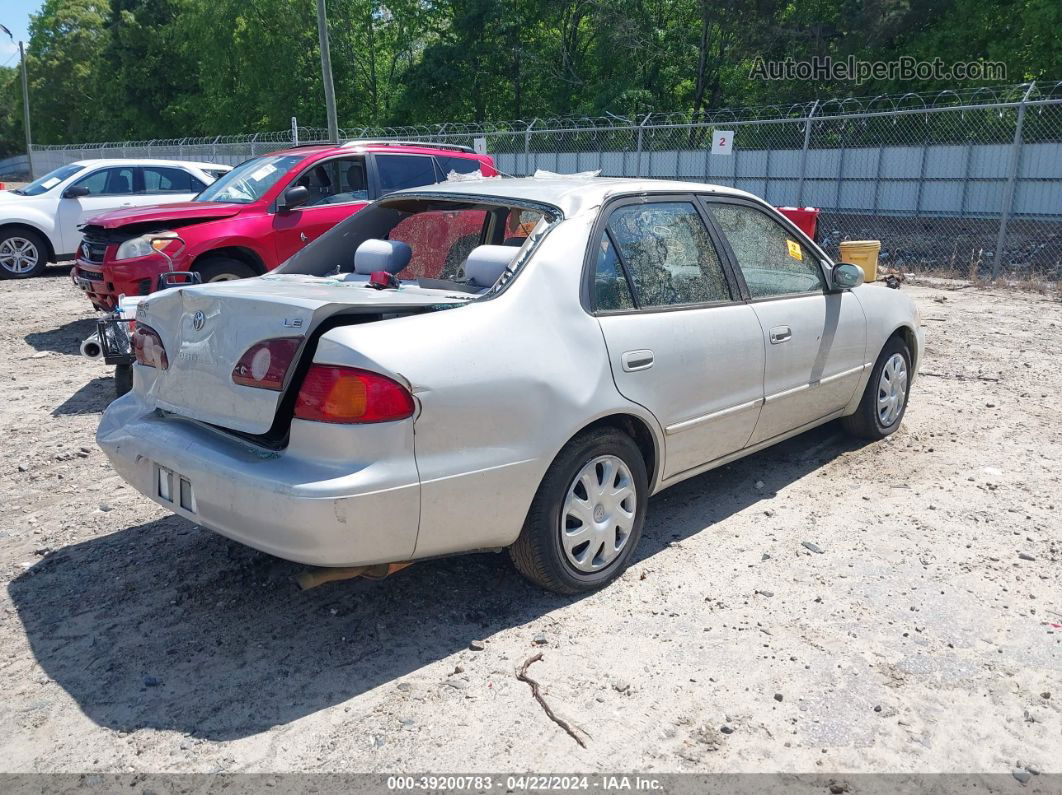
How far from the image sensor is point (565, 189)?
4.14 meters

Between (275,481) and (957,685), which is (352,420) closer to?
(275,481)

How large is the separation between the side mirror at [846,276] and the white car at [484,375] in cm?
20

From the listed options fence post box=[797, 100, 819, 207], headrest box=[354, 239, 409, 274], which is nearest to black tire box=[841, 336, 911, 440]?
headrest box=[354, 239, 409, 274]

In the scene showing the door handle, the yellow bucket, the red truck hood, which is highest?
the red truck hood

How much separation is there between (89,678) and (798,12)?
28108 millimetres

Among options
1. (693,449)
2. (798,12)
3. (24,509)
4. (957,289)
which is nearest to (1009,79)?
(798,12)

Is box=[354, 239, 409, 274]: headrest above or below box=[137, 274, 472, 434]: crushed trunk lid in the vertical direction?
above

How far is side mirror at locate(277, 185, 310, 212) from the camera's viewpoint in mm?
8266

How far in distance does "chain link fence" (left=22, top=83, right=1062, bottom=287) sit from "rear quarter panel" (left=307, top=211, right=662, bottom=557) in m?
12.6

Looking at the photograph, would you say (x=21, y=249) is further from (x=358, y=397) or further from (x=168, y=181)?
(x=358, y=397)

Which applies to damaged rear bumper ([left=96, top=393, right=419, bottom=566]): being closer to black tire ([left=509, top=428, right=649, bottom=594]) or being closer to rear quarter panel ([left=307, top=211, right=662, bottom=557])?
rear quarter panel ([left=307, top=211, right=662, bottom=557])

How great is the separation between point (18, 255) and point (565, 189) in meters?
12.4

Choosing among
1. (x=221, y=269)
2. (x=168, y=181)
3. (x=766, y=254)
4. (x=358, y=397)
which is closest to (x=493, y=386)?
(x=358, y=397)

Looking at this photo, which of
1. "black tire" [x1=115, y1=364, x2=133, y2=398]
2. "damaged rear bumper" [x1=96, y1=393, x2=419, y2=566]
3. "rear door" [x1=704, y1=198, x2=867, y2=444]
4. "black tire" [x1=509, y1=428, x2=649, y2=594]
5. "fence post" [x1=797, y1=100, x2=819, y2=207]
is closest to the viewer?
"damaged rear bumper" [x1=96, y1=393, x2=419, y2=566]
